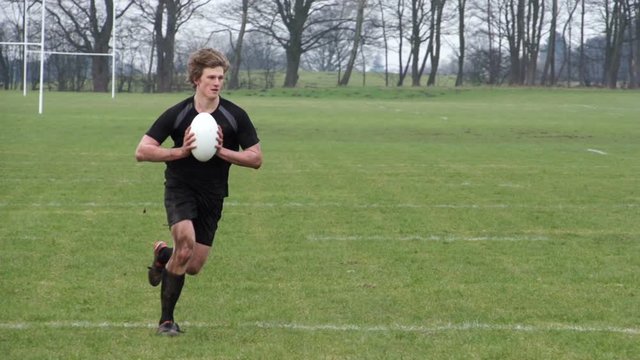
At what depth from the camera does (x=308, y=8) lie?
76.1 meters

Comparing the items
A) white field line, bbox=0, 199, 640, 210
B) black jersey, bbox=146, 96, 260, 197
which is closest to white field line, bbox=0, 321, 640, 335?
black jersey, bbox=146, 96, 260, 197

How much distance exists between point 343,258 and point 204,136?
3744 millimetres

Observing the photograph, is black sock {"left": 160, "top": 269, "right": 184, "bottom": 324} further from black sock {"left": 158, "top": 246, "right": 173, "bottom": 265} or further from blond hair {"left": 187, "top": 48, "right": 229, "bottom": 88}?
blond hair {"left": 187, "top": 48, "right": 229, "bottom": 88}

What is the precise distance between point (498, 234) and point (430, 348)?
16.9 ft

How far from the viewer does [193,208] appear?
23.3ft

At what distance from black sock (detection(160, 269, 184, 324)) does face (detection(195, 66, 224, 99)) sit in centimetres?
113

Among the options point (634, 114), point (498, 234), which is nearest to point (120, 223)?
point (498, 234)

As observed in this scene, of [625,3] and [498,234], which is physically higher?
[625,3]

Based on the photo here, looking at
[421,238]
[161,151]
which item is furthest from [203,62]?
[421,238]

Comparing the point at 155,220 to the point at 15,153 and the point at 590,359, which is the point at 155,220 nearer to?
the point at 590,359

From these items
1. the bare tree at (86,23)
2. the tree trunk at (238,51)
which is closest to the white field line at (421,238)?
the bare tree at (86,23)

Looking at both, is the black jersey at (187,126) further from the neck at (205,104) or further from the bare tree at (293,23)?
the bare tree at (293,23)

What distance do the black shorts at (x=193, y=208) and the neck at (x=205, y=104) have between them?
45 centimetres

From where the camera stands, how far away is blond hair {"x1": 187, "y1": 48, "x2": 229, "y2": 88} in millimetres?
6898
